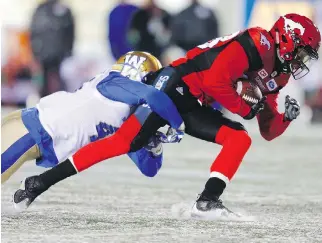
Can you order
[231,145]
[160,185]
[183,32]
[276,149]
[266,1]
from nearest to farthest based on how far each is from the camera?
[231,145]
[160,185]
[276,149]
[183,32]
[266,1]

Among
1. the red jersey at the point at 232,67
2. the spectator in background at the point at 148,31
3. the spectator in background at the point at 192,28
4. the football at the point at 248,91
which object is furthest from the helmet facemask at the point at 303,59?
the spectator in background at the point at 192,28

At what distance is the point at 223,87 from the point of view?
7.23 metres

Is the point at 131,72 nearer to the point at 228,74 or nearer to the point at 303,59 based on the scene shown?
the point at 228,74

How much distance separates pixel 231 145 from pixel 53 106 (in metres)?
1.28

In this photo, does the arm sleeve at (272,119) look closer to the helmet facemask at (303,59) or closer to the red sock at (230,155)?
the helmet facemask at (303,59)

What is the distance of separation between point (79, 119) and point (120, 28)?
32.3 feet

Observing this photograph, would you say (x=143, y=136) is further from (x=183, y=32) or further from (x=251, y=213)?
(x=183, y=32)

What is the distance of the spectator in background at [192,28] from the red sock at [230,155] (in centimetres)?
1019

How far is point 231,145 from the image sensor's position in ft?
23.5

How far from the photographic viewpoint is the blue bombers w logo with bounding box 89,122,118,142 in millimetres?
7617

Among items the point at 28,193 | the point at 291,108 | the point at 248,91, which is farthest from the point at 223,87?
the point at 28,193

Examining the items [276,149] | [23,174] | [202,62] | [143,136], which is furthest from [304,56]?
[276,149]

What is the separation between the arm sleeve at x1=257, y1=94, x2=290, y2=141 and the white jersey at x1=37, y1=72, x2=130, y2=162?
3.17 feet

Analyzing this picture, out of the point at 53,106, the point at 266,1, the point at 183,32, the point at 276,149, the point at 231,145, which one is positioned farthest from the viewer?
the point at 266,1
